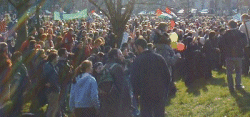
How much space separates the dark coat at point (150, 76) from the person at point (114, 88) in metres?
0.23

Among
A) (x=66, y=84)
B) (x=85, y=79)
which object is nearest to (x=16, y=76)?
(x=66, y=84)

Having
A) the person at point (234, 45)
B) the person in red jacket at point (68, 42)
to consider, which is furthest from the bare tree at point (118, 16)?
the person at point (234, 45)

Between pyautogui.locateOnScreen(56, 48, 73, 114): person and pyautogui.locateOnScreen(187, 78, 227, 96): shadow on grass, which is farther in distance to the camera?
pyautogui.locateOnScreen(187, 78, 227, 96): shadow on grass

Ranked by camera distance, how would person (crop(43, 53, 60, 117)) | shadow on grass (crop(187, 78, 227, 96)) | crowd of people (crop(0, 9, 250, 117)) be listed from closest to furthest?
crowd of people (crop(0, 9, 250, 117))
person (crop(43, 53, 60, 117))
shadow on grass (crop(187, 78, 227, 96))

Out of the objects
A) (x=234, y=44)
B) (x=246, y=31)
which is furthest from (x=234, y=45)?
(x=246, y=31)

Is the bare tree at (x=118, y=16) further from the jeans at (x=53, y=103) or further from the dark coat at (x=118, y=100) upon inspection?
the dark coat at (x=118, y=100)

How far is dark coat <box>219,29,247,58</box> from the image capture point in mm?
10359

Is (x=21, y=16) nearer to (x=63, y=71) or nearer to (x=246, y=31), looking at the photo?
(x=63, y=71)

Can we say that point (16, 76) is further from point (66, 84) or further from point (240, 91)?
point (240, 91)

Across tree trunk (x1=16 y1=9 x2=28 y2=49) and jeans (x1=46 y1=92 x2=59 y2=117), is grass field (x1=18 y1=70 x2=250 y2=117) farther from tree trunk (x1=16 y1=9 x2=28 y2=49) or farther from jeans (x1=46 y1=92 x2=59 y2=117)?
tree trunk (x1=16 y1=9 x2=28 y2=49)

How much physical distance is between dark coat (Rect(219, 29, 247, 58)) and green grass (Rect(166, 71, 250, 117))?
103 centimetres

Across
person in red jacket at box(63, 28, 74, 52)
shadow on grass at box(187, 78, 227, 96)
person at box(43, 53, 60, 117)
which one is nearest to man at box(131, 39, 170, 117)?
person at box(43, 53, 60, 117)

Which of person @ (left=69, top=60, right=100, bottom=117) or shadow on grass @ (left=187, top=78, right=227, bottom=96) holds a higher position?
person @ (left=69, top=60, right=100, bottom=117)

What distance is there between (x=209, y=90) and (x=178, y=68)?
261 centimetres
